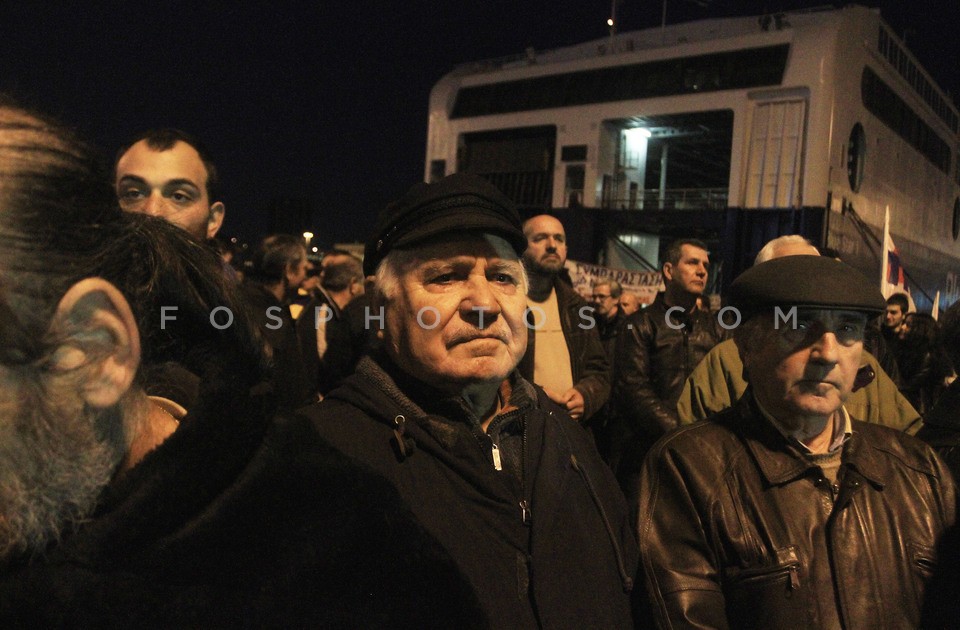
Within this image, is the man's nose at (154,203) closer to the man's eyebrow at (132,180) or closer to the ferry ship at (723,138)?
the man's eyebrow at (132,180)

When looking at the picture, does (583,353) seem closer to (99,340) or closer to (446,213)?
(446,213)

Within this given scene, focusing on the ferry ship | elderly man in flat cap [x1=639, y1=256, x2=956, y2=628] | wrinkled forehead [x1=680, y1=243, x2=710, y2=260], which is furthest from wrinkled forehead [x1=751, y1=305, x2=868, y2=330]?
the ferry ship

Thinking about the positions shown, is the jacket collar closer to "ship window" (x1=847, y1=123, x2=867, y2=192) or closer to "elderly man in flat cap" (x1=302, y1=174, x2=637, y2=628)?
"elderly man in flat cap" (x1=302, y1=174, x2=637, y2=628)

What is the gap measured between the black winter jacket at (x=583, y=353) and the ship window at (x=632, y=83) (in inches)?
992

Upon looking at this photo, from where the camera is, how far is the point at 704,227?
2833 centimetres

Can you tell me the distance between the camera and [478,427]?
77.6 inches

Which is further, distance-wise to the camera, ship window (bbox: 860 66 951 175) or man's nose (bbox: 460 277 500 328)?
ship window (bbox: 860 66 951 175)

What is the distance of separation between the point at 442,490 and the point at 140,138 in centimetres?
212

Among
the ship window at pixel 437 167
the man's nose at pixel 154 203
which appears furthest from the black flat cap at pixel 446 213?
the ship window at pixel 437 167

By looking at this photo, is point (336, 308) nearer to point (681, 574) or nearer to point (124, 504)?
point (681, 574)

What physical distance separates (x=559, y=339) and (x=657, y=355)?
756 millimetres

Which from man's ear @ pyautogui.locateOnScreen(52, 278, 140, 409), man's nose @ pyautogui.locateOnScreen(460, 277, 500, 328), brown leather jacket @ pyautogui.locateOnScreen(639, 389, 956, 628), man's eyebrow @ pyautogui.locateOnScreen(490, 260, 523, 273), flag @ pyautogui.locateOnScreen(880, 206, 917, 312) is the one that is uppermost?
flag @ pyautogui.locateOnScreen(880, 206, 917, 312)

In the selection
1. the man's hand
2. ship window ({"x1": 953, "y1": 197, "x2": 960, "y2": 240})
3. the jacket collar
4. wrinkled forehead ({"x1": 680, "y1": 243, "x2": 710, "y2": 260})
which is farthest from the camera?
ship window ({"x1": 953, "y1": 197, "x2": 960, "y2": 240})

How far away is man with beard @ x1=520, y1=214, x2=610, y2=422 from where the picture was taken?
4395mm
